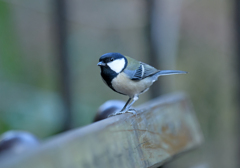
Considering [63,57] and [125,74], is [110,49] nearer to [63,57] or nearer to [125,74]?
[63,57]

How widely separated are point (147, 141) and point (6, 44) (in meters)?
5.53

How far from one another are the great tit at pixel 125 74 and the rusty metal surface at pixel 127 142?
336mm

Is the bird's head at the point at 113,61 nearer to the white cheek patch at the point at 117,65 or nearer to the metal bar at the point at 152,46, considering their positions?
the white cheek patch at the point at 117,65

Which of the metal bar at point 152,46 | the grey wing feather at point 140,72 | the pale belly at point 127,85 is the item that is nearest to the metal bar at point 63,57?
the metal bar at point 152,46

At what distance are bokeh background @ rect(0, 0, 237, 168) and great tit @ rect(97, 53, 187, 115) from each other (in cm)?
171

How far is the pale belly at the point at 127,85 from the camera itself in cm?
210

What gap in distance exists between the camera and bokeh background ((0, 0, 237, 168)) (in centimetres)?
412

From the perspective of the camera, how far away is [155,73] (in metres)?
2.46

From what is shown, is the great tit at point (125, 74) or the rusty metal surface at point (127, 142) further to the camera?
the great tit at point (125, 74)

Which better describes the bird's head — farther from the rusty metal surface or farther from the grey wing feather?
the rusty metal surface

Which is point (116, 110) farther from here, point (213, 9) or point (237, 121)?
point (213, 9)

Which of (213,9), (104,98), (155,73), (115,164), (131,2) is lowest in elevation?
(115,164)

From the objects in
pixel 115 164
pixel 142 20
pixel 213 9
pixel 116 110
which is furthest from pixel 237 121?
pixel 213 9

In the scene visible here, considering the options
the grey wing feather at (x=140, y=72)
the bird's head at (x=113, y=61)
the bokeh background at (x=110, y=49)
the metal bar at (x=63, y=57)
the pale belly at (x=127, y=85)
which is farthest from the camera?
the bokeh background at (x=110, y=49)
